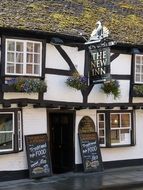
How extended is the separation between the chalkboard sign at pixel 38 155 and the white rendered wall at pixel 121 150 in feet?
5.30

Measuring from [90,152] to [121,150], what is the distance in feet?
5.86

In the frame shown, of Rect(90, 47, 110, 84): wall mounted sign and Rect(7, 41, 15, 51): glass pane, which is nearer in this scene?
Rect(7, 41, 15, 51): glass pane

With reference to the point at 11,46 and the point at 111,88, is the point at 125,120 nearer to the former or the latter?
the point at 111,88

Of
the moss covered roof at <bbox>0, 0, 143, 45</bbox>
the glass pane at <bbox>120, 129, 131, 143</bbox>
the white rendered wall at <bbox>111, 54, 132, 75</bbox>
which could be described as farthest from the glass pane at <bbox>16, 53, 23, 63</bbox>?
the glass pane at <bbox>120, 129, 131, 143</bbox>

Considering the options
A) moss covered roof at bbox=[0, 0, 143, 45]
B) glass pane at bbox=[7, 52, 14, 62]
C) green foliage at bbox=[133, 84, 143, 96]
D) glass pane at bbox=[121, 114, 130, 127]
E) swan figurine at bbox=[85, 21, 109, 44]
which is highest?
moss covered roof at bbox=[0, 0, 143, 45]

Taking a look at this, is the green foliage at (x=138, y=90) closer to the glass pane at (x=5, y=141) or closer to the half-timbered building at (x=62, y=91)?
the half-timbered building at (x=62, y=91)

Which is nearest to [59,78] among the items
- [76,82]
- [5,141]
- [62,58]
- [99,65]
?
[76,82]

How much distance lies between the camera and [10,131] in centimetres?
1494

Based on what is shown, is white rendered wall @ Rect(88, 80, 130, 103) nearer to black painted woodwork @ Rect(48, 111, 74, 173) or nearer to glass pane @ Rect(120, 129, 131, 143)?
black painted woodwork @ Rect(48, 111, 74, 173)

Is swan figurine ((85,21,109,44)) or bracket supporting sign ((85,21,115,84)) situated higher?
swan figurine ((85,21,109,44))

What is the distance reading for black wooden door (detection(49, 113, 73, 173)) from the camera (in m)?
17.0

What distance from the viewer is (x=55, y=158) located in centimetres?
1739

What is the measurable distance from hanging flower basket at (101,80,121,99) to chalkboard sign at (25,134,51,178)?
3.02m

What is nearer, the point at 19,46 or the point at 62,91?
the point at 19,46
